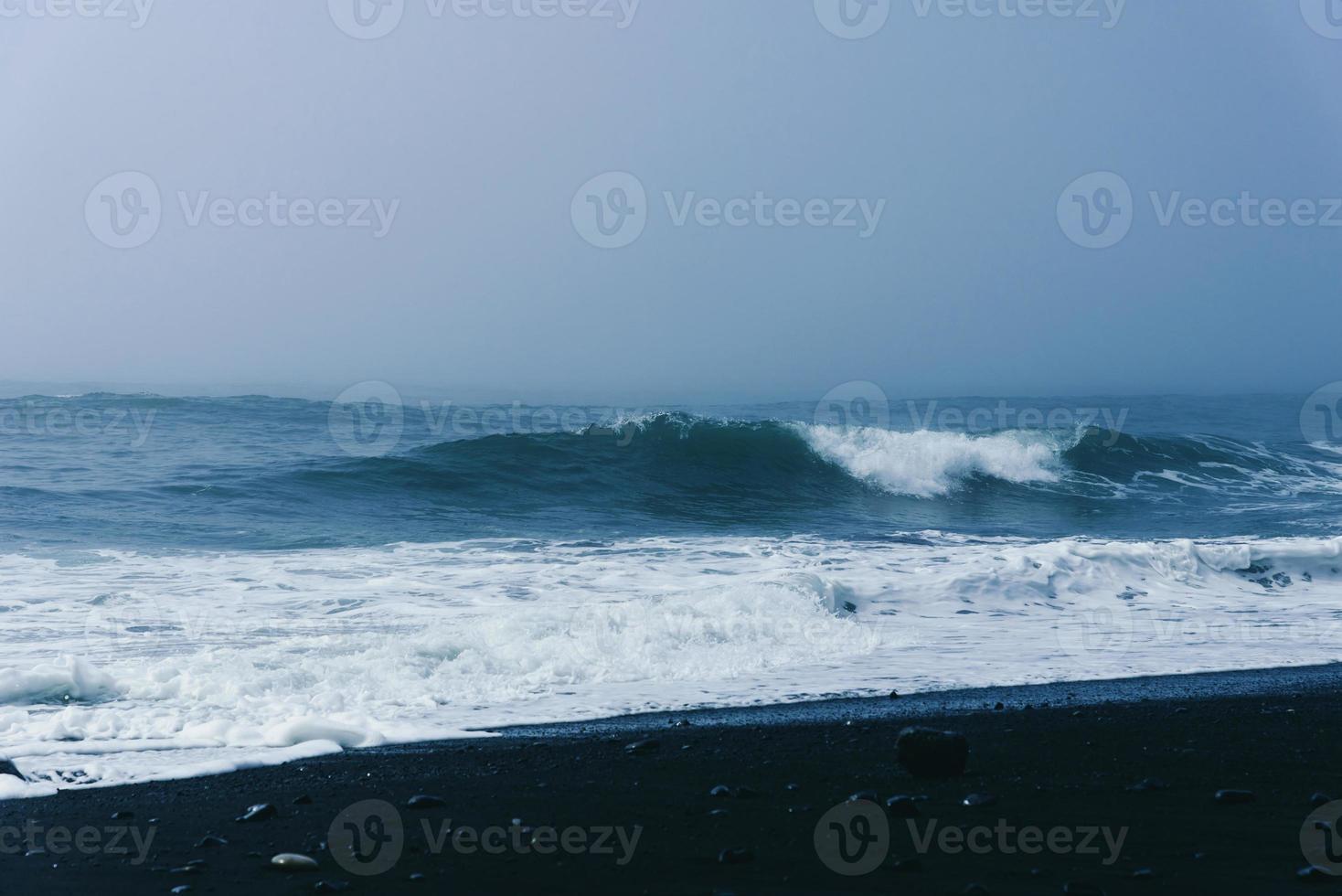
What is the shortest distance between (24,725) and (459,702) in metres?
2.46

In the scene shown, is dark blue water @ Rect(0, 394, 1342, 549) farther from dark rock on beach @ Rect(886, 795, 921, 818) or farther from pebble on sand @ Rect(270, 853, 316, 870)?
dark rock on beach @ Rect(886, 795, 921, 818)

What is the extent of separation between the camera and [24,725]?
231 inches

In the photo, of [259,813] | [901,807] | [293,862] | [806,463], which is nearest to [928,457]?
[806,463]

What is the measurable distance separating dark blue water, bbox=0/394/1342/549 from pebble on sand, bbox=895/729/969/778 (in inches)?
369

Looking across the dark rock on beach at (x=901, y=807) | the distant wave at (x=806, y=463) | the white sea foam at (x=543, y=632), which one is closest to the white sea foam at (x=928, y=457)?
the distant wave at (x=806, y=463)

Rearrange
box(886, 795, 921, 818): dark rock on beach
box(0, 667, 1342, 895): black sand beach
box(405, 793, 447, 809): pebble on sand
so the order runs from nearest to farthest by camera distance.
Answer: box(0, 667, 1342, 895): black sand beach → box(886, 795, 921, 818): dark rock on beach → box(405, 793, 447, 809): pebble on sand

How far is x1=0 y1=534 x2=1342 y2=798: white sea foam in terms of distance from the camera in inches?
240

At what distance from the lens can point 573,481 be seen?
1833 cm

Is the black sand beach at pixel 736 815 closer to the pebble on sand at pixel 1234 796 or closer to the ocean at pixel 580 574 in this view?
the pebble on sand at pixel 1234 796

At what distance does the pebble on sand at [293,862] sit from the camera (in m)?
3.57

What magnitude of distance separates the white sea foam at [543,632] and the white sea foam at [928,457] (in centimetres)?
807

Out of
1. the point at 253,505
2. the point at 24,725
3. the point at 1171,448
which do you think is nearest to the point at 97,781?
the point at 24,725

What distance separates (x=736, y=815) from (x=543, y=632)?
13.9ft

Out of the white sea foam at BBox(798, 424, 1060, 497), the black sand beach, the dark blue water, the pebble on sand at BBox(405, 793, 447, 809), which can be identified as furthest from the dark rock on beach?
the white sea foam at BBox(798, 424, 1060, 497)
